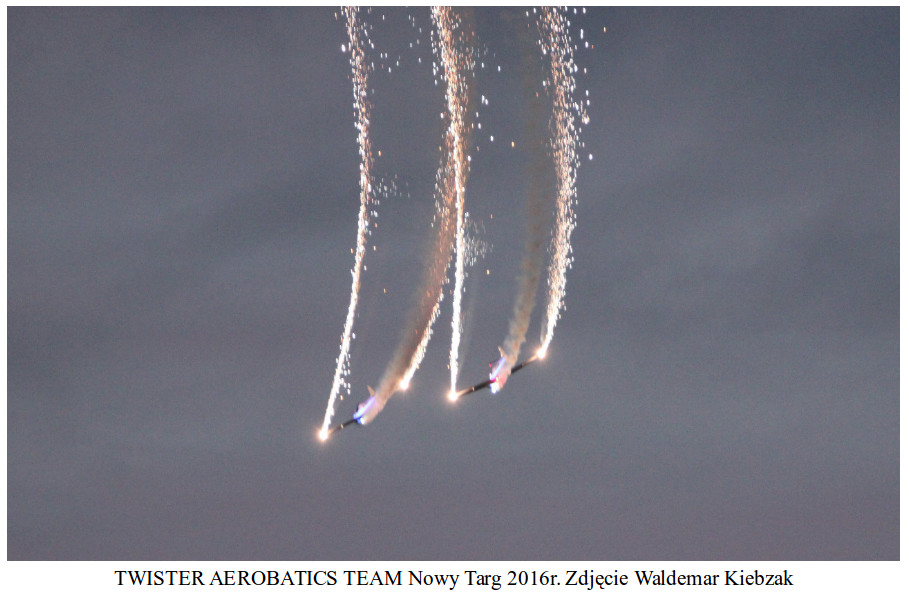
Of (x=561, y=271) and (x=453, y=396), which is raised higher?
(x=561, y=271)

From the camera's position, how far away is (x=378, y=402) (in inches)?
1275

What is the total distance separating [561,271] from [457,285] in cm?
308

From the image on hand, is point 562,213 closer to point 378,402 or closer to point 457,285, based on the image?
point 457,285

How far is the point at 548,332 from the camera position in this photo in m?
30.9
